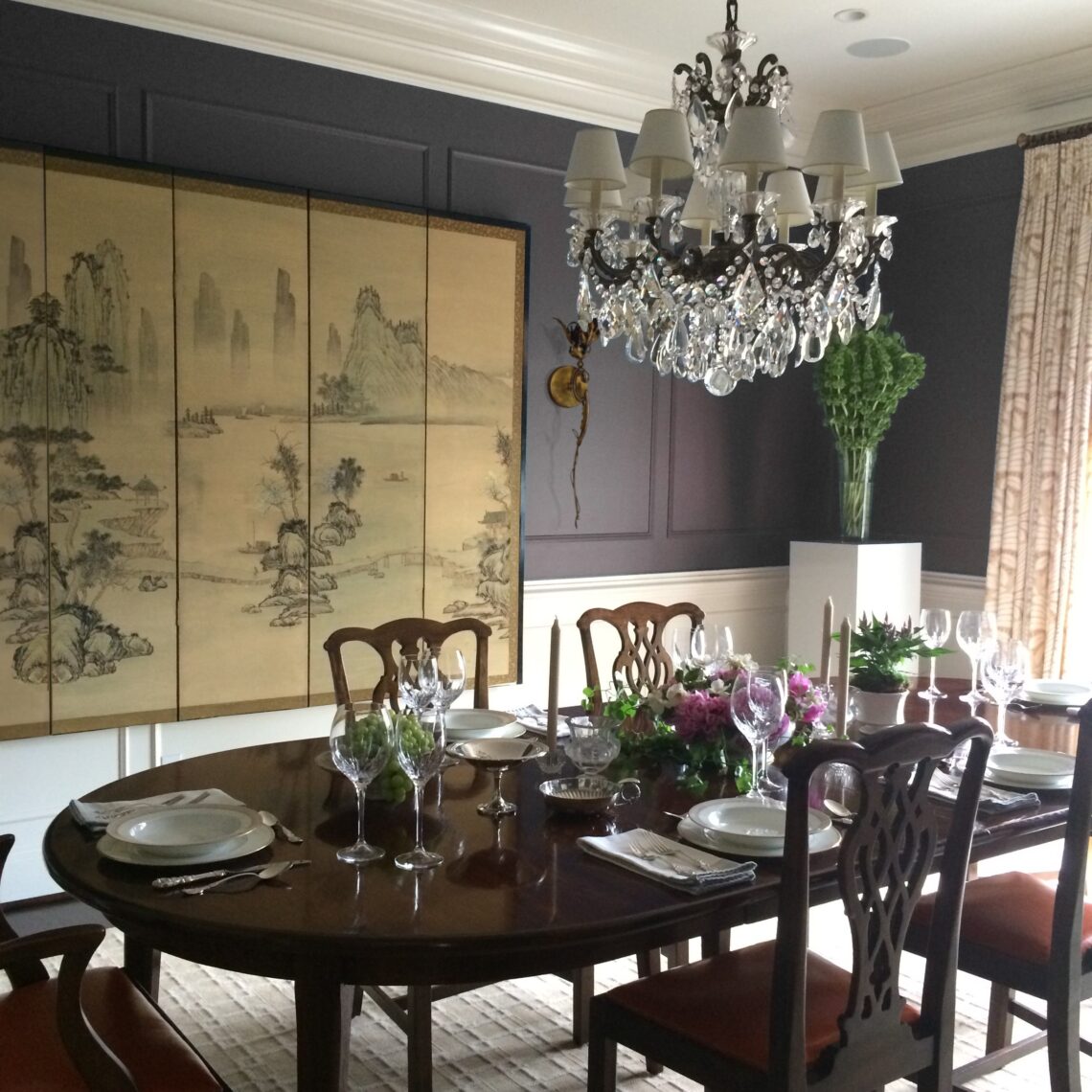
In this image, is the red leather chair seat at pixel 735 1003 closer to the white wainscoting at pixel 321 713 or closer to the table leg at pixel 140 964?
the table leg at pixel 140 964

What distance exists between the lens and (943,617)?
2896 mm

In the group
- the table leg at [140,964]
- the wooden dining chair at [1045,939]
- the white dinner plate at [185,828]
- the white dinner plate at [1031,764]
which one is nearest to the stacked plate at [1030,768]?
the white dinner plate at [1031,764]

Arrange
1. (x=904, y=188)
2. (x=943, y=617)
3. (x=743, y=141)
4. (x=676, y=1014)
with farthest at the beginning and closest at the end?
(x=904, y=188) → (x=943, y=617) → (x=743, y=141) → (x=676, y=1014)

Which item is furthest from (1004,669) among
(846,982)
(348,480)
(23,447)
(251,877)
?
(23,447)

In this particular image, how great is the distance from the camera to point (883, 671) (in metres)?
2.76

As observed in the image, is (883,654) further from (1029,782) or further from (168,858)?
(168,858)

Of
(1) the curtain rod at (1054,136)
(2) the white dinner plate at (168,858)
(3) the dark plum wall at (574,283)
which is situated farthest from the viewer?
(1) the curtain rod at (1054,136)

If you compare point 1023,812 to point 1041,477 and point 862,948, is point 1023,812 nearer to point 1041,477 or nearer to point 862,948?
point 862,948

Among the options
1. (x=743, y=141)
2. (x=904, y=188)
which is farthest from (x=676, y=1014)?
(x=904, y=188)

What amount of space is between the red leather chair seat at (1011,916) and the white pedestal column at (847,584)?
210 cm

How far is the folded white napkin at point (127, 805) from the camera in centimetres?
194

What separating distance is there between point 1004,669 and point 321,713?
2340mm

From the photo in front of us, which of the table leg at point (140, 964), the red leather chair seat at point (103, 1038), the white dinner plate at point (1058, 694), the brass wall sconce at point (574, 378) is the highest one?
the brass wall sconce at point (574, 378)

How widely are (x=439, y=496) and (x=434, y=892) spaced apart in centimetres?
259
